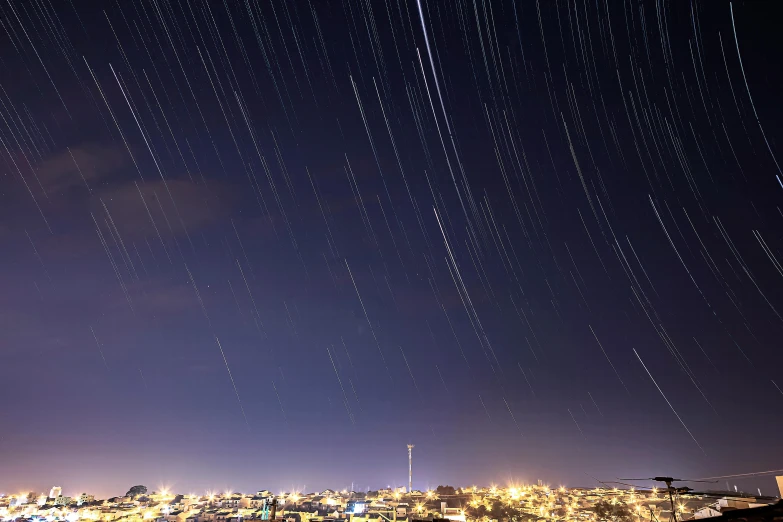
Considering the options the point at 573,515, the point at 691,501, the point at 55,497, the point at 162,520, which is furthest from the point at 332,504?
the point at 55,497

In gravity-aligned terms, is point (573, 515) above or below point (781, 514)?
below

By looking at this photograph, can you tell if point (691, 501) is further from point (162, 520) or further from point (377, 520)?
point (162, 520)

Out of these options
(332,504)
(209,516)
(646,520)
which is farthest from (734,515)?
(332,504)

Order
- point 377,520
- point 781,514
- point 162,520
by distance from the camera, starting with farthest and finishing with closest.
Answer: point 162,520
point 377,520
point 781,514

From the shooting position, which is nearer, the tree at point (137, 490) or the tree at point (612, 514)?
the tree at point (612, 514)

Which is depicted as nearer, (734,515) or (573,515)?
(734,515)

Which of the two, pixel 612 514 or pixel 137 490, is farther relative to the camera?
pixel 137 490

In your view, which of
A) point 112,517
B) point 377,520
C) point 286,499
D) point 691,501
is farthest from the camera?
point 286,499

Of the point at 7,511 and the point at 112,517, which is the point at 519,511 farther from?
the point at 7,511

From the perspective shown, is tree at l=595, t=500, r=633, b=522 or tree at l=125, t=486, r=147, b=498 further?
tree at l=125, t=486, r=147, b=498
